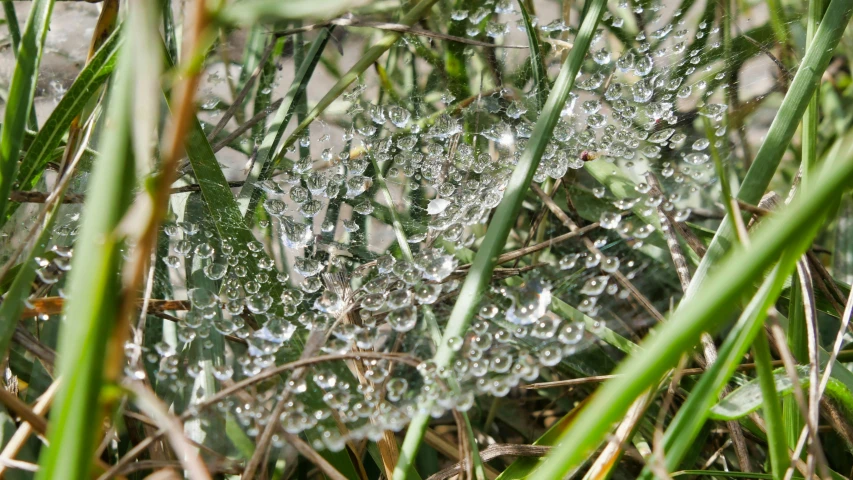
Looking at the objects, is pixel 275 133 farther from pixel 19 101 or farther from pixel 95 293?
pixel 95 293

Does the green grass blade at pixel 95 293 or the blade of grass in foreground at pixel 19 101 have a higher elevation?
the blade of grass in foreground at pixel 19 101

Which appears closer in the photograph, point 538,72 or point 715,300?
point 715,300

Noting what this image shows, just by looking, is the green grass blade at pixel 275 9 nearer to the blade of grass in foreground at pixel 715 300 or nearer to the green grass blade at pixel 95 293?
the green grass blade at pixel 95 293

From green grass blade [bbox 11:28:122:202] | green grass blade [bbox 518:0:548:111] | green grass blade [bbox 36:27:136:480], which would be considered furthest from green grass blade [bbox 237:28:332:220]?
green grass blade [bbox 36:27:136:480]

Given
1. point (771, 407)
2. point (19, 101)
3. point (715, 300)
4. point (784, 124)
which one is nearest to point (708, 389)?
point (771, 407)

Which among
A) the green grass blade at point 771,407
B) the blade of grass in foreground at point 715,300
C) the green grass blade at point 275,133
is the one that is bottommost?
the green grass blade at point 771,407

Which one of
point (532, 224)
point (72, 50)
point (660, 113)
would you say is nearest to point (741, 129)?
point (660, 113)

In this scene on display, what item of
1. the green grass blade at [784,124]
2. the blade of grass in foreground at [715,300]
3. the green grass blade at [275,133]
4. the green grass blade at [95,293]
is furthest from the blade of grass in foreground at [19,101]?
the green grass blade at [784,124]
